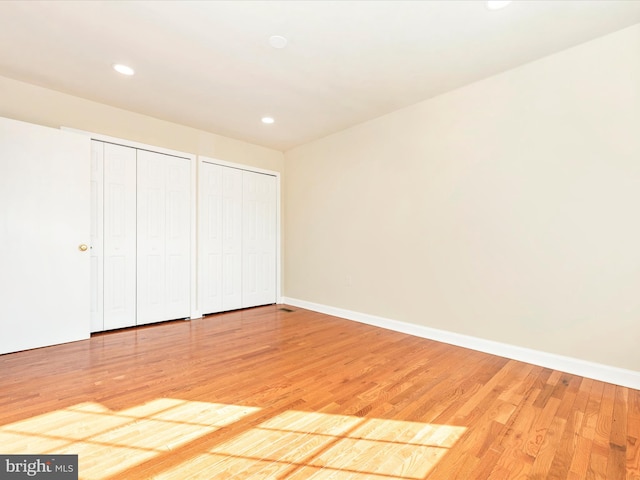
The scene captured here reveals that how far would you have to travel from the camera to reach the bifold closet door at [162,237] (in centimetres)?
382

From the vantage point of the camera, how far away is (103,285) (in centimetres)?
353

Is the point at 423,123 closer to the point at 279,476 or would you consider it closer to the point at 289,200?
the point at 289,200

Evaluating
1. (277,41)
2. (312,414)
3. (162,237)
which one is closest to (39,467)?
(312,414)

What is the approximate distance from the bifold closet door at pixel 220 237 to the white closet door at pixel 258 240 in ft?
0.36

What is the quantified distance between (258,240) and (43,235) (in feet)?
8.65

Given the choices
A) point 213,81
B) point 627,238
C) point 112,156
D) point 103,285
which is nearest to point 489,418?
point 627,238

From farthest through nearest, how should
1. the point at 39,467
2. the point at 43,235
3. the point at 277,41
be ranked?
1. the point at 43,235
2. the point at 277,41
3. the point at 39,467

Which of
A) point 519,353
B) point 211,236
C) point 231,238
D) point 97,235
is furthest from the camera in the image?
point 231,238

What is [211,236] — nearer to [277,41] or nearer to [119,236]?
[119,236]

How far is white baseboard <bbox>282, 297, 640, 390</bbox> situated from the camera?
2.27 metres

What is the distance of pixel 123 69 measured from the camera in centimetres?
278

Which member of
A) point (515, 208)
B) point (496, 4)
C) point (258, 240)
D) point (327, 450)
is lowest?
point (327, 450)

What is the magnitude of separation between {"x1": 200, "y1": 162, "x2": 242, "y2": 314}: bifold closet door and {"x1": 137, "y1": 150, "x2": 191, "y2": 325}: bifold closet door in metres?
0.25

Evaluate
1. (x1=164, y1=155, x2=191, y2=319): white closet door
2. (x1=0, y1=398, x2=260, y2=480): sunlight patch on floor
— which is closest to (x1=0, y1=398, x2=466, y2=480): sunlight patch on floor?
(x1=0, y1=398, x2=260, y2=480): sunlight patch on floor
